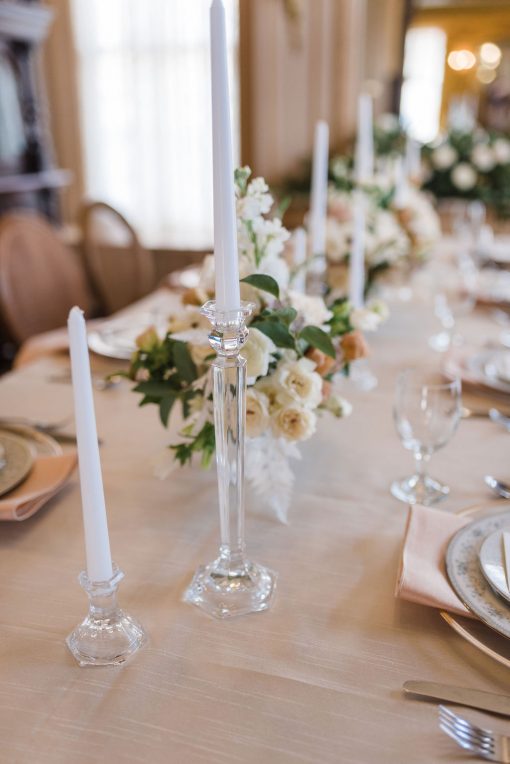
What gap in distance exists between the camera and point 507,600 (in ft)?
2.04

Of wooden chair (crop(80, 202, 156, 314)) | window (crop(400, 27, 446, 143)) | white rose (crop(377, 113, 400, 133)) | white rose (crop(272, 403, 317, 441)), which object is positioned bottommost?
wooden chair (crop(80, 202, 156, 314))

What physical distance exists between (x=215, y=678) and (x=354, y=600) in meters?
0.18

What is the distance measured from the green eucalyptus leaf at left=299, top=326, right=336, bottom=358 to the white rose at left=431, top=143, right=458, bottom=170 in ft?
10.2

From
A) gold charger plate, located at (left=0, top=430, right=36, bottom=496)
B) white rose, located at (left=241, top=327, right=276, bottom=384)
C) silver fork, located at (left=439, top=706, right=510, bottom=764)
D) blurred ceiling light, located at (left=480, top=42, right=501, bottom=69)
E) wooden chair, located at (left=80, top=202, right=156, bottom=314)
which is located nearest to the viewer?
silver fork, located at (left=439, top=706, right=510, bottom=764)

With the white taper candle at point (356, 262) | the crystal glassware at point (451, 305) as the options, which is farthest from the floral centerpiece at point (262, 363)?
the crystal glassware at point (451, 305)

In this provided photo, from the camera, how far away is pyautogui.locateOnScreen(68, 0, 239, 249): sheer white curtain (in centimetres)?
477

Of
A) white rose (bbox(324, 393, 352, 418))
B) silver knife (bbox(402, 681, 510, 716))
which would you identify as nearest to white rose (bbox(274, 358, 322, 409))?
white rose (bbox(324, 393, 352, 418))

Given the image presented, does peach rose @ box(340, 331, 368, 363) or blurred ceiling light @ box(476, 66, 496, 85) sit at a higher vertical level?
blurred ceiling light @ box(476, 66, 496, 85)

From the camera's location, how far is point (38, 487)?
87cm

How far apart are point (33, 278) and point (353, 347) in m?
1.61

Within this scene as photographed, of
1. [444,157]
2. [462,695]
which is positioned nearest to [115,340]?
[462,695]

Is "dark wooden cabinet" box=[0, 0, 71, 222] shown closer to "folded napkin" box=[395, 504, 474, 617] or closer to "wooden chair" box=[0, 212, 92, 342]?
"wooden chair" box=[0, 212, 92, 342]

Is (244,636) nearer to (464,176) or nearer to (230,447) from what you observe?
(230,447)

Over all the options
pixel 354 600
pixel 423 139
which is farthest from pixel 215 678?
pixel 423 139
